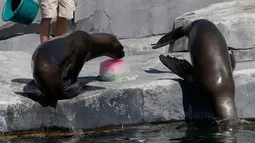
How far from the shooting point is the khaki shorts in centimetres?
819

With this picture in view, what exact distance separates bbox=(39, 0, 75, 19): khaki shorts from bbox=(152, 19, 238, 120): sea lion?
1802 millimetres

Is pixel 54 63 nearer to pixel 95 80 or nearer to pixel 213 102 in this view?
pixel 95 80

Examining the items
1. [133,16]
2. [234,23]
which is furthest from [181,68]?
[133,16]

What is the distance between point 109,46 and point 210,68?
1.38 m

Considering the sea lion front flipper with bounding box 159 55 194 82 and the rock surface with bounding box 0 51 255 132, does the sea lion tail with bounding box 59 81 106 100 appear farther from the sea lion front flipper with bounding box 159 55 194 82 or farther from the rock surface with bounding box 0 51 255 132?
the sea lion front flipper with bounding box 159 55 194 82

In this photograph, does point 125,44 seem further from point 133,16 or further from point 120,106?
point 120,106

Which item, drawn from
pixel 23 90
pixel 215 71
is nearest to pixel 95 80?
pixel 23 90

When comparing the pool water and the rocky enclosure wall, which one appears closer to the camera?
the pool water

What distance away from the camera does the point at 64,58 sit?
670cm

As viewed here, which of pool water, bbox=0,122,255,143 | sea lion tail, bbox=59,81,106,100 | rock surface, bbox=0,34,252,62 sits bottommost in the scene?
rock surface, bbox=0,34,252,62

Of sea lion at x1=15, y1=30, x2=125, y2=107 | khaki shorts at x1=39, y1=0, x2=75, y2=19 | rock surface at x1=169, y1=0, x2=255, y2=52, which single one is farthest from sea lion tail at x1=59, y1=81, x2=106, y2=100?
rock surface at x1=169, y1=0, x2=255, y2=52

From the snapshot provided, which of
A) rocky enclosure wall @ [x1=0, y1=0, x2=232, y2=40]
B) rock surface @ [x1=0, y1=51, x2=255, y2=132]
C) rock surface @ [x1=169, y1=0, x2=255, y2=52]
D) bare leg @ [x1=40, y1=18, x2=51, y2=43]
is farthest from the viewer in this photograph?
rocky enclosure wall @ [x1=0, y1=0, x2=232, y2=40]

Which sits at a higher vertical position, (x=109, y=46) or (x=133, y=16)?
(x=109, y=46)

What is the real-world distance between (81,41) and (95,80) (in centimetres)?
45
